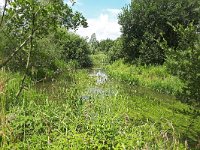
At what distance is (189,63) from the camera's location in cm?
1027

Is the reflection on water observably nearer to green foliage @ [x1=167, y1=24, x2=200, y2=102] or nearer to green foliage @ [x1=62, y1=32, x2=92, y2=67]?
green foliage @ [x1=167, y1=24, x2=200, y2=102]

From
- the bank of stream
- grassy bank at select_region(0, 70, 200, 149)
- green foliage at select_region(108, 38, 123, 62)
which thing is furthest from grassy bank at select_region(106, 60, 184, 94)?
grassy bank at select_region(0, 70, 200, 149)

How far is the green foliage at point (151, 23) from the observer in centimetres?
2894

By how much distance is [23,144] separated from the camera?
651cm

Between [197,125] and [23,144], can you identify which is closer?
[23,144]

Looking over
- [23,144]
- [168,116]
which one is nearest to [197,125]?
[168,116]

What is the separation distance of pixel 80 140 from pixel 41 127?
4.40ft

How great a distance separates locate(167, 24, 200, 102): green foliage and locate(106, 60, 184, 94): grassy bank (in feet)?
30.2

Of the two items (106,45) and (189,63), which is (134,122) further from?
(106,45)

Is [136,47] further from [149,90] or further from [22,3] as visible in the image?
[22,3]

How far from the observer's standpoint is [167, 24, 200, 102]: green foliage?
10156mm

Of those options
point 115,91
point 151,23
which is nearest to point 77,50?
point 151,23

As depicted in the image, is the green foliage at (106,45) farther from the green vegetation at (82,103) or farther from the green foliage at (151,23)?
the green vegetation at (82,103)

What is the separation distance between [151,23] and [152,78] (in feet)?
21.4
